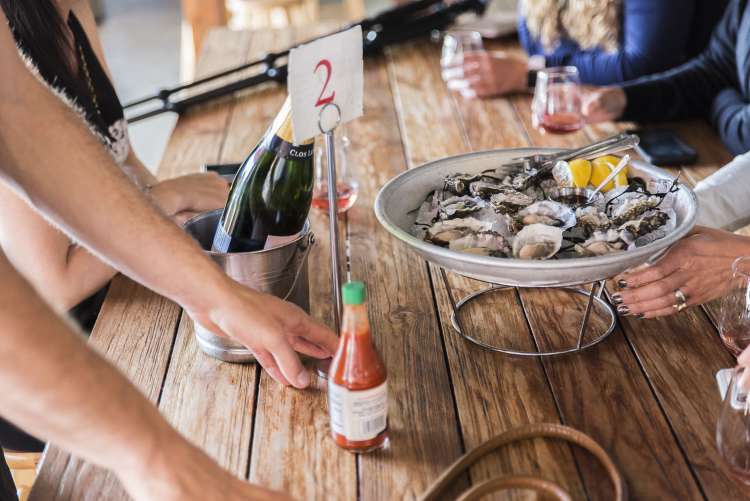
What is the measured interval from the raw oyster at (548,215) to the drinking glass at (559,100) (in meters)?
0.76

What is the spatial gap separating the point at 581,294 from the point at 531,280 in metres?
0.29

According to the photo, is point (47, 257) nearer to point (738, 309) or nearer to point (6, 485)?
point (6, 485)

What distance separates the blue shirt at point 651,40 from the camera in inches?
76.4

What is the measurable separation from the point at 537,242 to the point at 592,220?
10 centimetres

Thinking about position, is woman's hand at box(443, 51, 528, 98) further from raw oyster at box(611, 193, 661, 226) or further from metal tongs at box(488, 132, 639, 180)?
raw oyster at box(611, 193, 661, 226)

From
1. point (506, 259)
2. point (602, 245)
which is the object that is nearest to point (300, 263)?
point (506, 259)

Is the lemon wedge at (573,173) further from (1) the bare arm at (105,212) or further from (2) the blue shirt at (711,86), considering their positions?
(2) the blue shirt at (711,86)

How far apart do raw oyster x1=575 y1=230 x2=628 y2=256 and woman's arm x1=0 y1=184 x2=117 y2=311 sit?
762 millimetres

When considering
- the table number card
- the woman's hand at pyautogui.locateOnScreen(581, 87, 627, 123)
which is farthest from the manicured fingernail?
the woman's hand at pyautogui.locateOnScreen(581, 87, 627, 123)

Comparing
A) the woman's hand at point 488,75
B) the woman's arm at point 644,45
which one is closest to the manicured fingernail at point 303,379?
the woman's hand at point 488,75

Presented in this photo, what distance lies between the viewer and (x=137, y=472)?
67 cm

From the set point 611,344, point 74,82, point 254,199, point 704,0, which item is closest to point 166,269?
point 254,199

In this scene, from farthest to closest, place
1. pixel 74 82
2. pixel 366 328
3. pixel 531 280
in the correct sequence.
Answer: pixel 74 82
pixel 531 280
pixel 366 328

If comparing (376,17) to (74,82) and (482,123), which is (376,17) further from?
(74,82)
